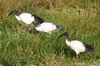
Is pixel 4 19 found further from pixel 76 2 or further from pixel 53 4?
pixel 76 2

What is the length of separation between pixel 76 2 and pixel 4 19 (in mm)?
3201

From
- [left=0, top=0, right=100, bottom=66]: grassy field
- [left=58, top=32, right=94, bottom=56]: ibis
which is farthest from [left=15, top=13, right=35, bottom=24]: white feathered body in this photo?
[left=58, top=32, right=94, bottom=56]: ibis

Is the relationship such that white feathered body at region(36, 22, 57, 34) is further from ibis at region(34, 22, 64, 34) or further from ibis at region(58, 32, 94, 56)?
ibis at region(58, 32, 94, 56)

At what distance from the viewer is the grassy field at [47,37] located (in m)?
5.98

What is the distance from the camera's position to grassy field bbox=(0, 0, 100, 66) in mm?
5984

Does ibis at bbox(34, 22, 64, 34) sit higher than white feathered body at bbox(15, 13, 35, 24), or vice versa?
white feathered body at bbox(15, 13, 35, 24)

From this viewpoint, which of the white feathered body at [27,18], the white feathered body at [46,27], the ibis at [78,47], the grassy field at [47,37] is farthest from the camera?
the white feathered body at [27,18]

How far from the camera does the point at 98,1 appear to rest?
35.9 ft

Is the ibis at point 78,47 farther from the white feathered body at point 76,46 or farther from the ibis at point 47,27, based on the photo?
the ibis at point 47,27

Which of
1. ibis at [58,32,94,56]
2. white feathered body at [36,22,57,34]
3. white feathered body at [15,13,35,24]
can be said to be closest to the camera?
ibis at [58,32,94,56]

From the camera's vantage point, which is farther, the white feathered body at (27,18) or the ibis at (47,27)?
the white feathered body at (27,18)

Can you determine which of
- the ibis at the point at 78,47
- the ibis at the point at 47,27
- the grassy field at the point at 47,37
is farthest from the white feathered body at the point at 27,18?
the ibis at the point at 78,47

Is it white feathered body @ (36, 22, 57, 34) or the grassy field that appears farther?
white feathered body @ (36, 22, 57, 34)

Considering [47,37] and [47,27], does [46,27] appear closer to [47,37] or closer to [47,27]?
[47,27]
